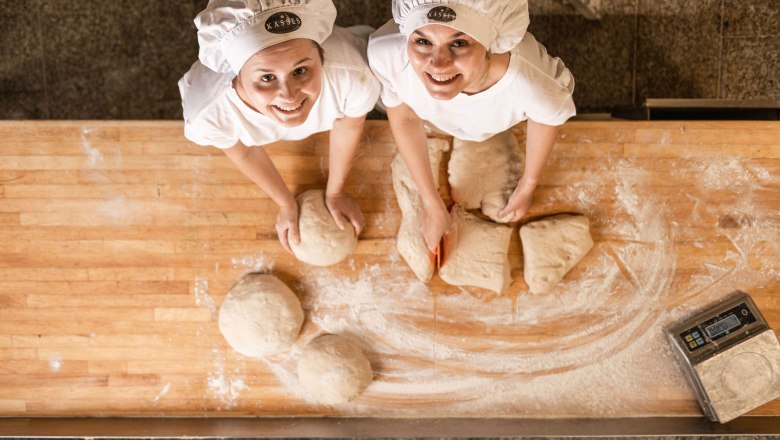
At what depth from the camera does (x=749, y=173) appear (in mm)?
1728

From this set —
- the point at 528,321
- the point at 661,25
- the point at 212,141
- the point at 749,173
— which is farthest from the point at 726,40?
the point at 212,141

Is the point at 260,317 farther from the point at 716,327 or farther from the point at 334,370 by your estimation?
the point at 716,327

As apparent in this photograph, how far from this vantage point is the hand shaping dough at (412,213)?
170 cm

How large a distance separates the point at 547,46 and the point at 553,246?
0.90 metres

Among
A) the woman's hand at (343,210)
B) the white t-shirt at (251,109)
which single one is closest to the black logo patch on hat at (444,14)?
the white t-shirt at (251,109)

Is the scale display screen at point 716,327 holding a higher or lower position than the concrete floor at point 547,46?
lower

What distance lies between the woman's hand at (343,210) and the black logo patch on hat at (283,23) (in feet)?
2.17

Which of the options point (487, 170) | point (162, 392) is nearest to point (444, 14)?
point (487, 170)

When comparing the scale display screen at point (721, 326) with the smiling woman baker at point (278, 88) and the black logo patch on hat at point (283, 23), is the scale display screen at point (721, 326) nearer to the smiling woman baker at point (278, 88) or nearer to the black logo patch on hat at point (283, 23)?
the smiling woman baker at point (278, 88)

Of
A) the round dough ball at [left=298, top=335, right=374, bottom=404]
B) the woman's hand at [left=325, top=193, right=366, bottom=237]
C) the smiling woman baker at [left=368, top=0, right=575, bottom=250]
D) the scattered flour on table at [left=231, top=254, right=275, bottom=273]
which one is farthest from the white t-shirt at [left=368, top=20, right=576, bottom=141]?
the round dough ball at [left=298, top=335, right=374, bottom=404]

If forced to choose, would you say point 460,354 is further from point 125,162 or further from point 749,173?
point 125,162

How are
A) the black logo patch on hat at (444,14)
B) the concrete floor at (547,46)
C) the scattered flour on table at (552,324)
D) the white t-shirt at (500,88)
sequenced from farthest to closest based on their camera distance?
Result: the concrete floor at (547,46) < the scattered flour on table at (552,324) < the white t-shirt at (500,88) < the black logo patch on hat at (444,14)

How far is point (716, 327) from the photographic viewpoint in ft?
5.69

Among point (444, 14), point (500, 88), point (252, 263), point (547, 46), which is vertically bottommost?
point (252, 263)
